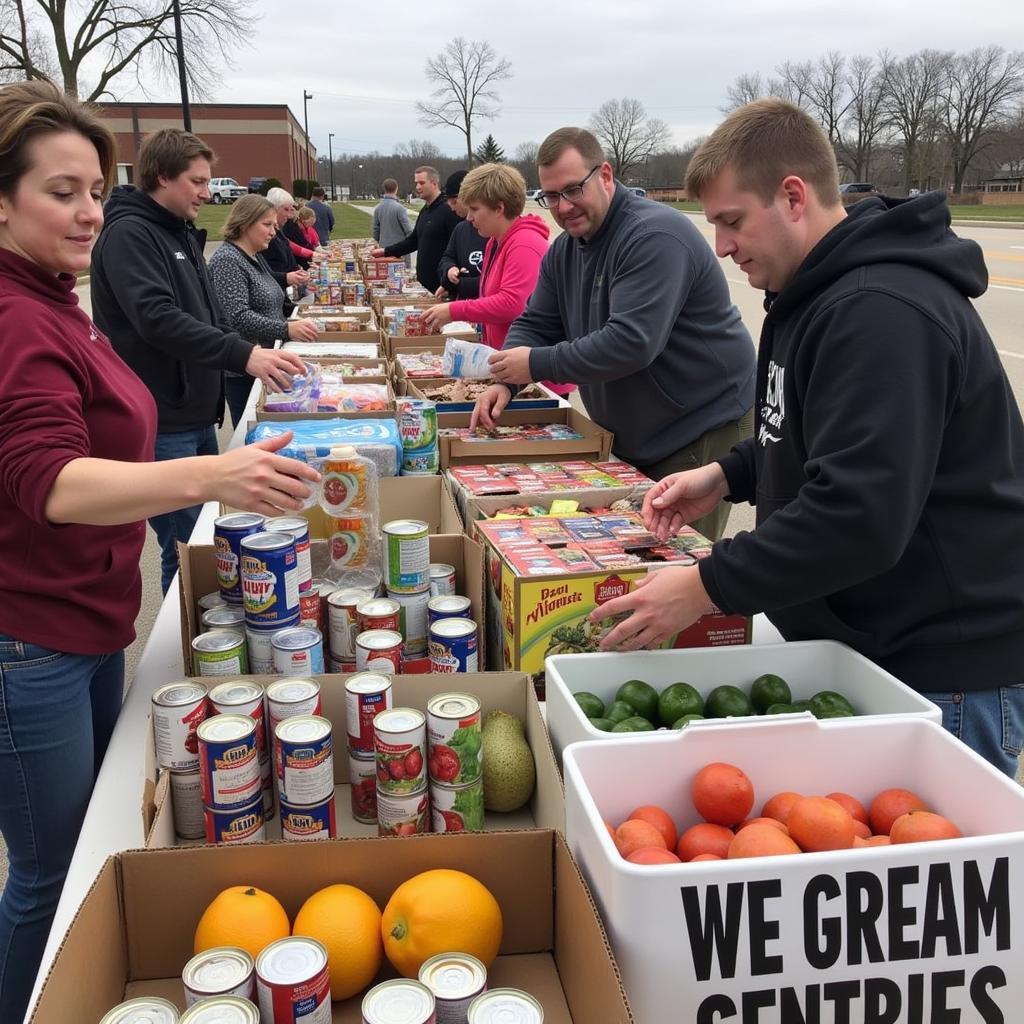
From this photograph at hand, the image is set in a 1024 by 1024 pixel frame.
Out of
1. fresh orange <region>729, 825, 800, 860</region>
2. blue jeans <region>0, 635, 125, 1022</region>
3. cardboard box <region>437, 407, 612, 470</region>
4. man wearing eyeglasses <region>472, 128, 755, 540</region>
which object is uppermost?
man wearing eyeglasses <region>472, 128, 755, 540</region>

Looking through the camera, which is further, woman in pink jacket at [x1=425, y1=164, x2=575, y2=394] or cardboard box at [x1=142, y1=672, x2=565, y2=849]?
woman in pink jacket at [x1=425, y1=164, x2=575, y2=394]

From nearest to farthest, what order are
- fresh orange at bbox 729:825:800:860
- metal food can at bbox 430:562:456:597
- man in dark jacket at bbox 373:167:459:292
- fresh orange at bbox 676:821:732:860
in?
fresh orange at bbox 729:825:800:860
fresh orange at bbox 676:821:732:860
metal food can at bbox 430:562:456:597
man in dark jacket at bbox 373:167:459:292

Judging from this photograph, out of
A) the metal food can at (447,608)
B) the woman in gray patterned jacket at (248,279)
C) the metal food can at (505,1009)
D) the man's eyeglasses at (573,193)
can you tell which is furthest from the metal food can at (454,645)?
the woman in gray patterned jacket at (248,279)

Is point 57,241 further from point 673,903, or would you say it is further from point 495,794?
point 673,903

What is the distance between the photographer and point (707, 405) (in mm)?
3307

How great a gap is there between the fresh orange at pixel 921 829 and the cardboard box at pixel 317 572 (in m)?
0.93

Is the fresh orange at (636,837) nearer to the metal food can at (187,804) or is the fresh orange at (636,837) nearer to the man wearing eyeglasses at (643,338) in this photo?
the metal food can at (187,804)

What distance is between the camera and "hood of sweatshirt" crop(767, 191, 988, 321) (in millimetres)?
1598

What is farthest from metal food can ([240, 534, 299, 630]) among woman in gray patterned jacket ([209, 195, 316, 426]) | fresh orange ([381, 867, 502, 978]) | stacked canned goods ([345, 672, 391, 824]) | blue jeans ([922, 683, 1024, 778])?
woman in gray patterned jacket ([209, 195, 316, 426])

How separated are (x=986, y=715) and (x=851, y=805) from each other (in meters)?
0.45

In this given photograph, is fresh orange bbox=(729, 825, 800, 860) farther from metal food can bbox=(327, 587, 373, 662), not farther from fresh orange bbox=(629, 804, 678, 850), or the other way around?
metal food can bbox=(327, 587, 373, 662)

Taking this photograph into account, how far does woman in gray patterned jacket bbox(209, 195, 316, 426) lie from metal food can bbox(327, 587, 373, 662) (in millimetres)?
3532

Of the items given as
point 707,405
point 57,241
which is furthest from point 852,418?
point 707,405

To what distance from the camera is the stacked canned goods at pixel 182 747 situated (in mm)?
1604
